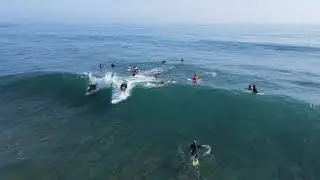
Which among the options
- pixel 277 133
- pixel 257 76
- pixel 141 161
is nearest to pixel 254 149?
pixel 277 133

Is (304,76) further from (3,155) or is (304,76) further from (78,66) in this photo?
(3,155)

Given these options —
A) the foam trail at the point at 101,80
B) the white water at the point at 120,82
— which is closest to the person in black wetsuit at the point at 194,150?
the white water at the point at 120,82

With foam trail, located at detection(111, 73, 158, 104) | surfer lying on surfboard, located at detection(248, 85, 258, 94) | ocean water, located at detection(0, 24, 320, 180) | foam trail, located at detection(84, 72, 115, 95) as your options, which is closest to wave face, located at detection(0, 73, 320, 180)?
ocean water, located at detection(0, 24, 320, 180)

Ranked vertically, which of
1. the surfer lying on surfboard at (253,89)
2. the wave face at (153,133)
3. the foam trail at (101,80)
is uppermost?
the surfer lying on surfboard at (253,89)

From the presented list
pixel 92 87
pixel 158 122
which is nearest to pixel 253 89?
pixel 158 122

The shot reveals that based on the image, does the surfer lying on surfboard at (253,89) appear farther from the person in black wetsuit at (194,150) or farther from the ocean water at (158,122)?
the person in black wetsuit at (194,150)

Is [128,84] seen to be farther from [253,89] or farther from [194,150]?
[194,150]
